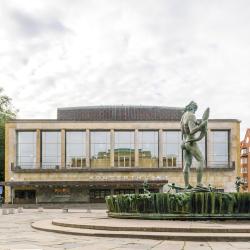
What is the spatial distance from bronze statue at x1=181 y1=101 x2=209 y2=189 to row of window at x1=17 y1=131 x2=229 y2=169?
166 ft

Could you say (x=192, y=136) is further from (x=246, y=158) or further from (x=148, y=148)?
(x=246, y=158)

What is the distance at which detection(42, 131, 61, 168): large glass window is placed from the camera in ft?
236

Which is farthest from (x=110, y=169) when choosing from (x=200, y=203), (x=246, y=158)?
(x=200, y=203)

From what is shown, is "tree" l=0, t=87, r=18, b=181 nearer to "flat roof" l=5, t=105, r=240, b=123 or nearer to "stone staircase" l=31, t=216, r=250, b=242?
"flat roof" l=5, t=105, r=240, b=123

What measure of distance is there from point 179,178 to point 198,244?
57.8 metres

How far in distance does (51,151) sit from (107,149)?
23.6 feet

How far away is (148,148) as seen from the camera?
72.9m

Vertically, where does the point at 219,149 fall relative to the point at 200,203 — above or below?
above

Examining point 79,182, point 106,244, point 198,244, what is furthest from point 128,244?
point 79,182

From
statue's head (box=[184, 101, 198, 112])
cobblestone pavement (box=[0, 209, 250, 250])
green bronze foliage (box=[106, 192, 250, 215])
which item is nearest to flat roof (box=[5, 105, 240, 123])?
statue's head (box=[184, 101, 198, 112])

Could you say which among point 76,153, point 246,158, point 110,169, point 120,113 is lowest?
point 110,169

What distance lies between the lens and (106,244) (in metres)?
13.9

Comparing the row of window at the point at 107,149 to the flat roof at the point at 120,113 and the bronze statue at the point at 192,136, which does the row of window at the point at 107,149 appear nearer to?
the flat roof at the point at 120,113

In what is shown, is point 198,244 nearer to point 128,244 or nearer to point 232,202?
point 128,244
